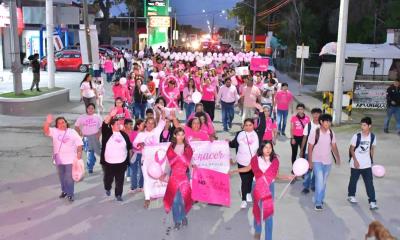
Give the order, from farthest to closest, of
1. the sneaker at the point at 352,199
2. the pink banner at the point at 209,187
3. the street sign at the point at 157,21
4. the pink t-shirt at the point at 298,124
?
the street sign at the point at 157,21 → the pink t-shirt at the point at 298,124 → the sneaker at the point at 352,199 → the pink banner at the point at 209,187

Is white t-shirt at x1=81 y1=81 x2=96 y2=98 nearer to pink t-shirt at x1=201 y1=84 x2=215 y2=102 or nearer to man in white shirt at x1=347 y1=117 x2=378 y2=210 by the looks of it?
pink t-shirt at x1=201 y1=84 x2=215 y2=102

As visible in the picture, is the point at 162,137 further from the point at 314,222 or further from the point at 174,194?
the point at 314,222

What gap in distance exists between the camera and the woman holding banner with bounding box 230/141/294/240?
679 centimetres

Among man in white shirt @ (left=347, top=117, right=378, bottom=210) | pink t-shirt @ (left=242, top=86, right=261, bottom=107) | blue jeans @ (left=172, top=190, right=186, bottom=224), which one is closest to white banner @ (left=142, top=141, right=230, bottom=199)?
blue jeans @ (left=172, top=190, right=186, bottom=224)

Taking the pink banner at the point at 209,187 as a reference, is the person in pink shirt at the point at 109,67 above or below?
above

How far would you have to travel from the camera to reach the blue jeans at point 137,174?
358 inches

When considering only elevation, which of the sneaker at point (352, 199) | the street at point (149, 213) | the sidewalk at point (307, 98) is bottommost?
the sidewalk at point (307, 98)

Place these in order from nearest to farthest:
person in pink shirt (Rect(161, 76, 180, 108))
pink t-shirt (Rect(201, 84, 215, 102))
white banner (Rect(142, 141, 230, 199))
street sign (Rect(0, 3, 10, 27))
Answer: white banner (Rect(142, 141, 230, 199))
person in pink shirt (Rect(161, 76, 180, 108))
pink t-shirt (Rect(201, 84, 215, 102))
street sign (Rect(0, 3, 10, 27))

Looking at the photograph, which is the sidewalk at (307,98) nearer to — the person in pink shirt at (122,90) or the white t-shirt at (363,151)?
the person in pink shirt at (122,90)

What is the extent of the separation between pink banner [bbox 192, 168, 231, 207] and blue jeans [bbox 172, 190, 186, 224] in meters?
0.29

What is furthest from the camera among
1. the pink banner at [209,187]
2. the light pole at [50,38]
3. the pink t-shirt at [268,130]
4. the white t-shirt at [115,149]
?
the light pole at [50,38]

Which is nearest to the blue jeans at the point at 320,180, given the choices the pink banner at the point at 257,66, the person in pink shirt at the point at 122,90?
the person in pink shirt at the point at 122,90

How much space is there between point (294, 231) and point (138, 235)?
223cm

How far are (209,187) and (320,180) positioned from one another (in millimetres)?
1897
